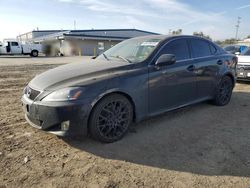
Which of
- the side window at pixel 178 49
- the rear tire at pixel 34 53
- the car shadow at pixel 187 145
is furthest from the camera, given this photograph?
the rear tire at pixel 34 53

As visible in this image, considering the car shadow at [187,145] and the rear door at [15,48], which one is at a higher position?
the rear door at [15,48]

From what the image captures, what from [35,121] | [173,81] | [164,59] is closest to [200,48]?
[173,81]

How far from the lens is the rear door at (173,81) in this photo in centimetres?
409

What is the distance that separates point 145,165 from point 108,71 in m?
1.54

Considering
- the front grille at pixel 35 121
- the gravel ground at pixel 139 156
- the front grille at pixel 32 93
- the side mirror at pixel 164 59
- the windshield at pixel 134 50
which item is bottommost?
the gravel ground at pixel 139 156

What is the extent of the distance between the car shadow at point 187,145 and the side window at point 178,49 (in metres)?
1.26

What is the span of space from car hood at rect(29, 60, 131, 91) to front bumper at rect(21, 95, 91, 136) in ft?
0.99

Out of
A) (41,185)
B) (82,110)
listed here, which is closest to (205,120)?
(82,110)

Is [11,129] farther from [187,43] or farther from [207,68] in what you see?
[207,68]

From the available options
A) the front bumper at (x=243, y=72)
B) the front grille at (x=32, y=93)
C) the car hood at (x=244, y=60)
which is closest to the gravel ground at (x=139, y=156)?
the front grille at (x=32, y=93)

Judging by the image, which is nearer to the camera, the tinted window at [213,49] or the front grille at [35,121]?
the front grille at [35,121]

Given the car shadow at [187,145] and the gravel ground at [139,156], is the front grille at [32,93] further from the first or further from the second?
the car shadow at [187,145]

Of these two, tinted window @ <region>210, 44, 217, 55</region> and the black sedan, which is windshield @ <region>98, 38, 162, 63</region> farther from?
tinted window @ <region>210, 44, 217, 55</region>

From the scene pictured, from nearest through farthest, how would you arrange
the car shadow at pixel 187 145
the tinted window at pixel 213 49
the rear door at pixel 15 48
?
the car shadow at pixel 187 145, the tinted window at pixel 213 49, the rear door at pixel 15 48
